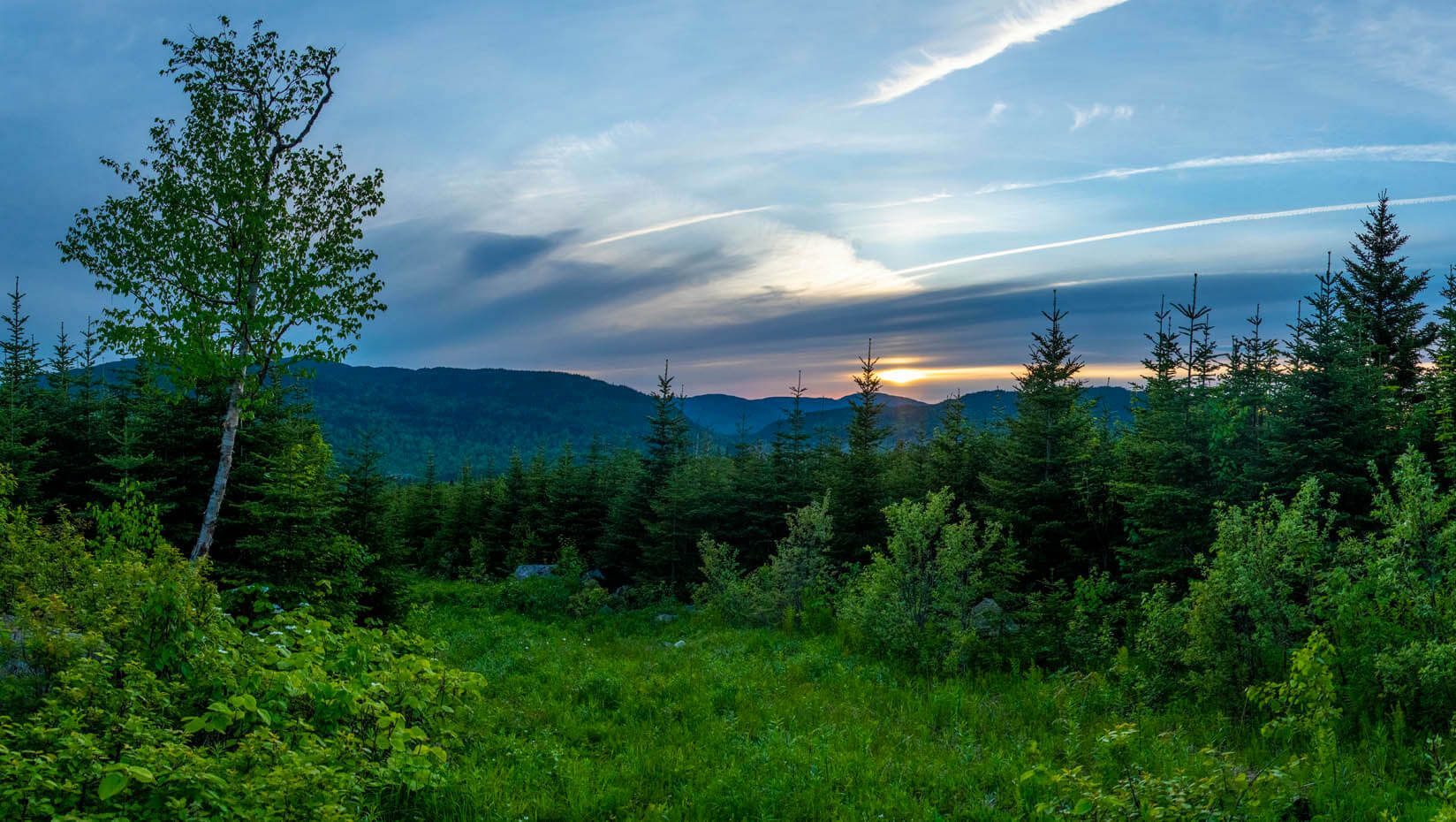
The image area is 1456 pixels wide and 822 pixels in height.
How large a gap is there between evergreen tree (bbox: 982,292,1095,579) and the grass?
626 centimetres

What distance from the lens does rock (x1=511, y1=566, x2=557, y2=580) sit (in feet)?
88.9

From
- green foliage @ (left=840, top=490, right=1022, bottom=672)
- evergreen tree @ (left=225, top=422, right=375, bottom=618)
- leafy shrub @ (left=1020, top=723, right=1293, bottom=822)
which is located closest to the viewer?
leafy shrub @ (left=1020, top=723, right=1293, bottom=822)

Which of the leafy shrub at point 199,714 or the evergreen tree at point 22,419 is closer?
the leafy shrub at point 199,714

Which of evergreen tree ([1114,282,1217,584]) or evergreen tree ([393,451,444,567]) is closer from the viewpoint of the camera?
evergreen tree ([1114,282,1217,584])

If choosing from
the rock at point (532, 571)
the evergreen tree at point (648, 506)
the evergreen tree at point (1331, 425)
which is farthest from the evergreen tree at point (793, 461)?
the evergreen tree at point (1331, 425)

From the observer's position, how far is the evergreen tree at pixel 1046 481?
1692 cm

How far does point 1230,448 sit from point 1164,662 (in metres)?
6.37

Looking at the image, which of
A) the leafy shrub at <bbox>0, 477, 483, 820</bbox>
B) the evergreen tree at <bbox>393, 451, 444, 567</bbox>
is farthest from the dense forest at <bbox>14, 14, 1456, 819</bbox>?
the evergreen tree at <bbox>393, 451, 444, 567</bbox>

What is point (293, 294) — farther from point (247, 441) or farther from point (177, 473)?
point (177, 473)

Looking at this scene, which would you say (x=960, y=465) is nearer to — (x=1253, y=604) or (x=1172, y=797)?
(x=1253, y=604)

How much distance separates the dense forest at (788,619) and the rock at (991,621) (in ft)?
0.31

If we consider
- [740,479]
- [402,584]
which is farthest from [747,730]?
[740,479]

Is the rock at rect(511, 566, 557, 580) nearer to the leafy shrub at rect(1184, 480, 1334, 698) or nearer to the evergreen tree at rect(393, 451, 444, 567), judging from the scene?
the evergreen tree at rect(393, 451, 444, 567)

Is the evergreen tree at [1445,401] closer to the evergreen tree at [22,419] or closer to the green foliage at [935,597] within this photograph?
the green foliage at [935,597]
